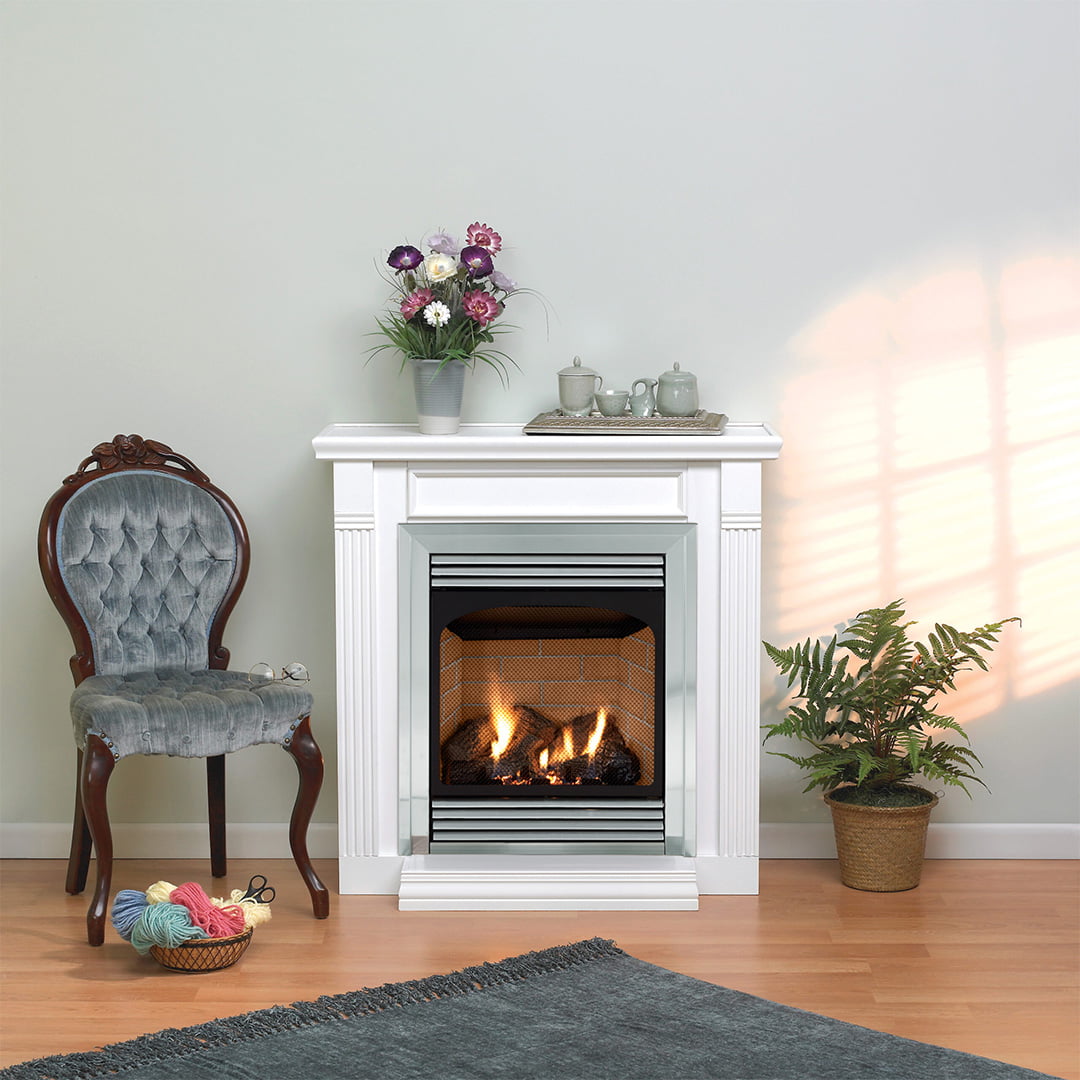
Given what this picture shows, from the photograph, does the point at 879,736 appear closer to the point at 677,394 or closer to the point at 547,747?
the point at 547,747

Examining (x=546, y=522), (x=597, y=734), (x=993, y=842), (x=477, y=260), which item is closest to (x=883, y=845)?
(x=993, y=842)

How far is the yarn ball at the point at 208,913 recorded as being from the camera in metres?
3.01

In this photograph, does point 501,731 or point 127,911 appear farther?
point 501,731

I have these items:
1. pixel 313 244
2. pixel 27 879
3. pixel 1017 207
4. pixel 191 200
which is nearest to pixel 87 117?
pixel 191 200

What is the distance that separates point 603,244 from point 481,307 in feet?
1.59

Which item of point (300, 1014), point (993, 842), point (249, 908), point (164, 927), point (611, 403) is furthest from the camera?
point (993, 842)

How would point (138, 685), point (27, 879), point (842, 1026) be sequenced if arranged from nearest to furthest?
point (842, 1026) < point (138, 685) < point (27, 879)

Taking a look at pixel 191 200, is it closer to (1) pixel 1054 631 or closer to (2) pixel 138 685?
(2) pixel 138 685

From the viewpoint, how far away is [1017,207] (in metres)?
3.77

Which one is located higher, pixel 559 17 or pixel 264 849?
pixel 559 17

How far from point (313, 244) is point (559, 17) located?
0.88 meters

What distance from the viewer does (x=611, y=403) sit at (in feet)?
11.7

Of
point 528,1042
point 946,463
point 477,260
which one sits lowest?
point 528,1042

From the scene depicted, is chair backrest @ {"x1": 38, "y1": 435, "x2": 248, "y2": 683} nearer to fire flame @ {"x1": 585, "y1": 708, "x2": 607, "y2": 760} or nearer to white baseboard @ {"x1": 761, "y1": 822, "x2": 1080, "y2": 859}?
fire flame @ {"x1": 585, "y1": 708, "x2": 607, "y2": 760}
